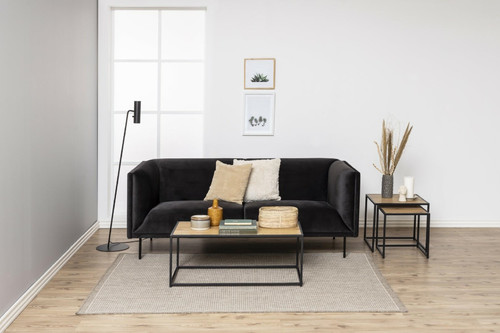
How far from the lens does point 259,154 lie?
19.3ft

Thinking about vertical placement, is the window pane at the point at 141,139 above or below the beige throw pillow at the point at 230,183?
above

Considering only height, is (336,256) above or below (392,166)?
below

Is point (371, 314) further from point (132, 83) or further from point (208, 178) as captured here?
point (132, 83)

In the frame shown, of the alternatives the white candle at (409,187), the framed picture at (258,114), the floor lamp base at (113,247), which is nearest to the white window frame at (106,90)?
the framed picture at (258,114)

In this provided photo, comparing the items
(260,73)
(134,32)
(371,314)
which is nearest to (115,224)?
(134,32)

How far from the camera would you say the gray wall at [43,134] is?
3.34 metres

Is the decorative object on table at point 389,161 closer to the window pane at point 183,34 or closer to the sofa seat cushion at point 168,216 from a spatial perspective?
the sofa seat cushion at point 168,216

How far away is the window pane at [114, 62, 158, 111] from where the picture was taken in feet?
19.2

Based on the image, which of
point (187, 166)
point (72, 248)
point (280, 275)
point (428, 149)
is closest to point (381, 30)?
A: point (428, 149)

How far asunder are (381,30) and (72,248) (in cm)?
370

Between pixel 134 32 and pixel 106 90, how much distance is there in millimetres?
677

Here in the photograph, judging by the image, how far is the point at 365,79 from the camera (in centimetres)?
585

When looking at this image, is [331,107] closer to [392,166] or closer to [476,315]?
[392,166]

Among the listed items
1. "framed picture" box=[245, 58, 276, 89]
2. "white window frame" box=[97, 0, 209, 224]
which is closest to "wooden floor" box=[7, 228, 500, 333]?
"white window frame" box=[97, 0, 209, 224]
